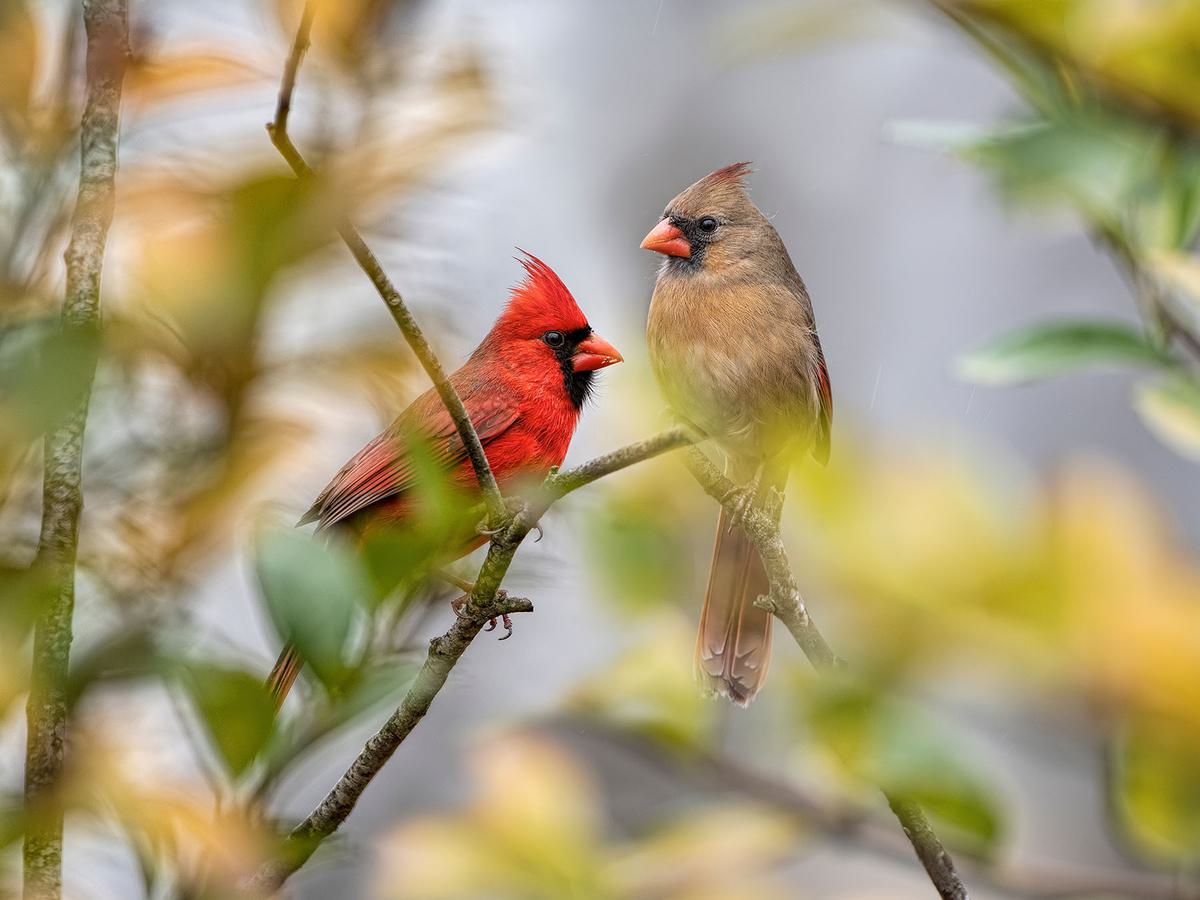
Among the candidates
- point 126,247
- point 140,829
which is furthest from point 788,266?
point 140,829

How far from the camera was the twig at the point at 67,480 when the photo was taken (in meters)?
0.56

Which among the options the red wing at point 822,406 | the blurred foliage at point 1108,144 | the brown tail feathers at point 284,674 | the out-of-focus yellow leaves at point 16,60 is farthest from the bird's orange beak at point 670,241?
the brown tail feathers at point 284,674

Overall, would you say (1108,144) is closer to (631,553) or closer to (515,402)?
(631,553)

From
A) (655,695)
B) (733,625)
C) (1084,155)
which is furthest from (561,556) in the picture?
(733,625)

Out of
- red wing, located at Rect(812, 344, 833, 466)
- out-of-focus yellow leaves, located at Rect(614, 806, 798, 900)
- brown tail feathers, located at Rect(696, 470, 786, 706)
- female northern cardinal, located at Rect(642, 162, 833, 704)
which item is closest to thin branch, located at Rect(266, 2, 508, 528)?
red wing, located at Rect(812, 344, 833, 466)

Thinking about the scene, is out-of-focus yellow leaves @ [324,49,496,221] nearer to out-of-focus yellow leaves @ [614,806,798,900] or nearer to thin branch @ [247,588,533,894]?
thin branch @ [247,588,533,894]

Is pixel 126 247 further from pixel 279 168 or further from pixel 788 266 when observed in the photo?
pixel 788 266

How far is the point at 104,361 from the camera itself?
0.76 metres

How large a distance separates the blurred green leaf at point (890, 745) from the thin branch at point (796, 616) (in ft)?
0.05

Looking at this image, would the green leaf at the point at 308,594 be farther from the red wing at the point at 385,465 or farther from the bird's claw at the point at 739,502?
the bird's claw at the point at 739,502

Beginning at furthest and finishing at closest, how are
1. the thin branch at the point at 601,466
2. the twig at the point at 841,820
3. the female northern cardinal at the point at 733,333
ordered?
the female northern cardinal at the point at 733,333 → the twig at the point at 841,820 → the thin branch at the point at 601,466

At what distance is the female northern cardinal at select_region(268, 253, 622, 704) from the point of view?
1059mm

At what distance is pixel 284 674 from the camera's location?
27.3 inches

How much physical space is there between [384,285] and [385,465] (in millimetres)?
458
